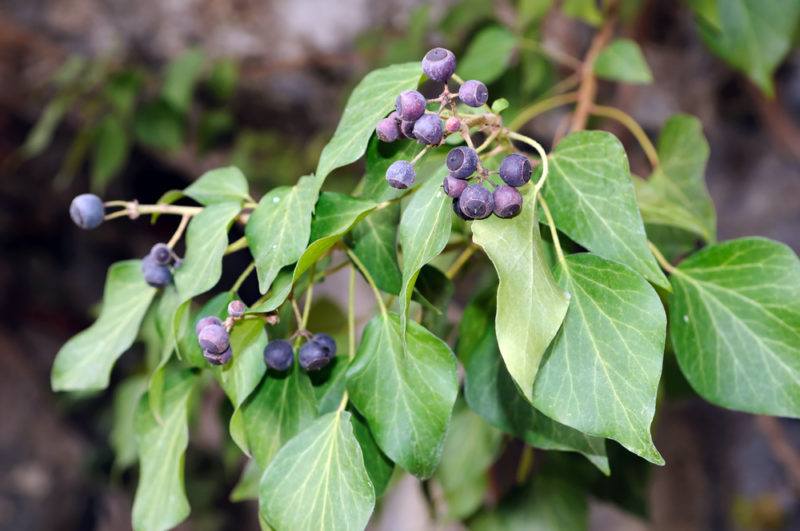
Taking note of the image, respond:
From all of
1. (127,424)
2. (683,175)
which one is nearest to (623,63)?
(683,175)

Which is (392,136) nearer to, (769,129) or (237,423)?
(237,423)

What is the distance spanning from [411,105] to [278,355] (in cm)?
17

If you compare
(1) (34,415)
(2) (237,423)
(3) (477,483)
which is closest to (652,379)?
(2) (237,423)

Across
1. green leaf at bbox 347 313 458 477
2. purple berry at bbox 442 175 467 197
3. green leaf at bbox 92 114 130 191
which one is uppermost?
purple berry at bbox 442 175 467 197

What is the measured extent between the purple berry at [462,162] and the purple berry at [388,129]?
46 mm

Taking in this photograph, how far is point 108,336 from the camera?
0.57 m

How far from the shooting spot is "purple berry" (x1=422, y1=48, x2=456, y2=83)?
0.42 meters

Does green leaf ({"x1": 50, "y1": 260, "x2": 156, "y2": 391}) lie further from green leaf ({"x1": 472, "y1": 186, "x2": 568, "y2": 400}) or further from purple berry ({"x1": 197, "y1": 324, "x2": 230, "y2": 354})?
green leaf ({"x1": 472, "y1": 186, "x2": 568, "y2": 400})

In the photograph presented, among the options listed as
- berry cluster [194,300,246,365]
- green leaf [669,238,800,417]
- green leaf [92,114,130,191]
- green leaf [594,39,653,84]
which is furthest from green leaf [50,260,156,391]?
green leaf [92,114,130,191]

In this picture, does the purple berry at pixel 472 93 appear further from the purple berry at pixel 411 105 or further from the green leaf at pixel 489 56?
the green leaf at pixel 489 56

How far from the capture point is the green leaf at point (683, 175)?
63cm

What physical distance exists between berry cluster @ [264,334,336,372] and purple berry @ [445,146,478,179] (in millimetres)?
149

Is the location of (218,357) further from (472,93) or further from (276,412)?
(472,93)

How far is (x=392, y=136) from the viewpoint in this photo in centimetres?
42
